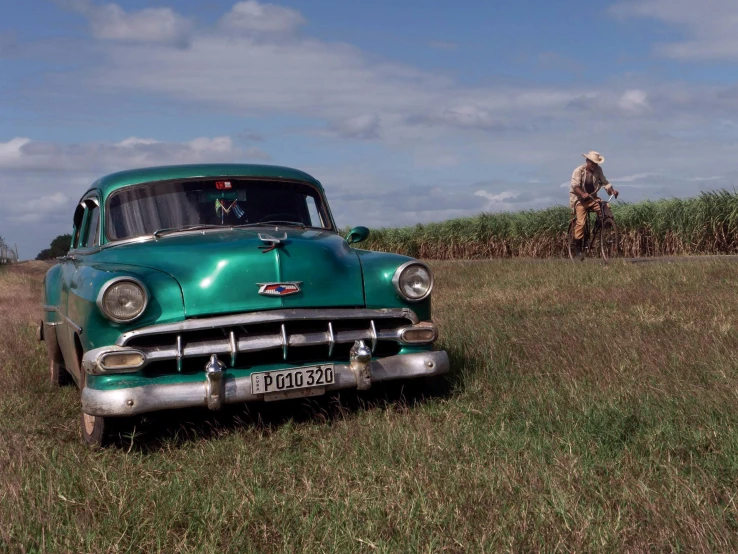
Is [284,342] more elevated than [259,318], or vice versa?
[259,318]

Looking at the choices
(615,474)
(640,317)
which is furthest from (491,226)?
(615,474)

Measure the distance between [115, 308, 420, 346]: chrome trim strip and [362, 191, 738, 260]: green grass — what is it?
16.3m

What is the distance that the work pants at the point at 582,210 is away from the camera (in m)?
15.1

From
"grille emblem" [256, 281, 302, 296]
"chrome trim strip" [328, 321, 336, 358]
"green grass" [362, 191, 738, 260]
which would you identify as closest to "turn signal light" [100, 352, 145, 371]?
"grille emblem" [256, 281, 302, 296]

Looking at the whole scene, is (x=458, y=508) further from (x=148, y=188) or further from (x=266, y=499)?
(x=148, y=188)

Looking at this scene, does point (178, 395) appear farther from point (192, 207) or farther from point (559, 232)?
point (559, 232)

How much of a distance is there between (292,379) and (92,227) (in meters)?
2.48

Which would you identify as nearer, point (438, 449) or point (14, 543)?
point (14, 543)

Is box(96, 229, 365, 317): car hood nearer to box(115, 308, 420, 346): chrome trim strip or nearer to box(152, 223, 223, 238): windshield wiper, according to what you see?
box(115, 308, 420, 346): chrome trim strip

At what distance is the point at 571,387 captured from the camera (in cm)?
512

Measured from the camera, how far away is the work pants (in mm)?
15062

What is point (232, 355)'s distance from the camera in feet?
15.2

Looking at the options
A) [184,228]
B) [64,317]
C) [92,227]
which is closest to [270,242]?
[184,228]

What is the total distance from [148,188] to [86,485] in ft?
8.72
